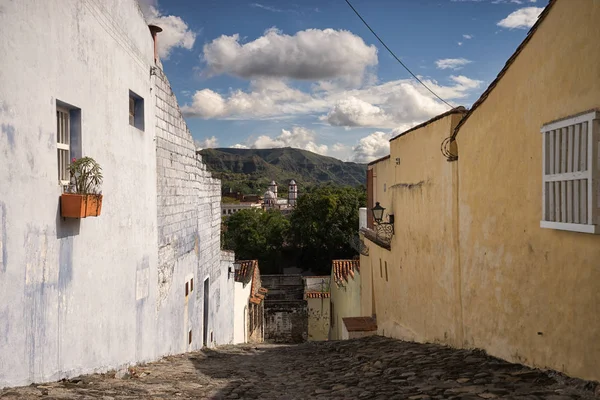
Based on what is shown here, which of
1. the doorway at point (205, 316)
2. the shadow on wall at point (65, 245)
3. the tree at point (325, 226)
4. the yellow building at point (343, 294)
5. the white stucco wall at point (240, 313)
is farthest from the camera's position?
the tree at point (325, 226)

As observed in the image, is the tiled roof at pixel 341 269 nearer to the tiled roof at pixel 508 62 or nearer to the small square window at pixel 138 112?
the small square window at pixel 138 112

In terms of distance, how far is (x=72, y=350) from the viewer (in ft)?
18.5

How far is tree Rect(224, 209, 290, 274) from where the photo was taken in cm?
5103

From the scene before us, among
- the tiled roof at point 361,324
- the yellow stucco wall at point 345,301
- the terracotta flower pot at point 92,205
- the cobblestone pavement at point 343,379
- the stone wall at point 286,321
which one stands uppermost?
the terracotta flower pot at point 92,205

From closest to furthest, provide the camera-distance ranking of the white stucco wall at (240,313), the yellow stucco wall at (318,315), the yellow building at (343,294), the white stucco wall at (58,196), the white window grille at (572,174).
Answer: the white window grille at (572,174) → the white stucco wall at (58,196) → the white stucco wall at (240,313) → the yellow building at (343,294) → the yellow stucco wall at (318,315)

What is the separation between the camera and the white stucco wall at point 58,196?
175 inches

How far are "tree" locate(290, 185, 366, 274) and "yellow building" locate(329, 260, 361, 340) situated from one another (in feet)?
52.2

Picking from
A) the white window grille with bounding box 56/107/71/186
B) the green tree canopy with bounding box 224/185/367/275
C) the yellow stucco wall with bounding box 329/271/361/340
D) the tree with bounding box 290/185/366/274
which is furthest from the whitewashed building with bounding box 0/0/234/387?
the tree with bounding box 290/185/366/274

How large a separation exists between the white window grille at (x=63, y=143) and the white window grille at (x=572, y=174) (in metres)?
4.95

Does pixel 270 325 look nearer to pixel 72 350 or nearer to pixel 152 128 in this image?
pixel 152 128

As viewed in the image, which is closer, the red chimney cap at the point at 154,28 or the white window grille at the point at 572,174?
the white window grille at the point at 572,174

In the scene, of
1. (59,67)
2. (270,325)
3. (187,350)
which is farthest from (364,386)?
(270,325)

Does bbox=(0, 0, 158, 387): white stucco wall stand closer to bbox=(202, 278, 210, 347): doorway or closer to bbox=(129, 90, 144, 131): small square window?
bbox=(129, 90, 144, 131): small square window

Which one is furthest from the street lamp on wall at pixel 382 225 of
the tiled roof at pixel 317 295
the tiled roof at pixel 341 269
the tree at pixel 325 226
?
the tree at pixel 325 226
